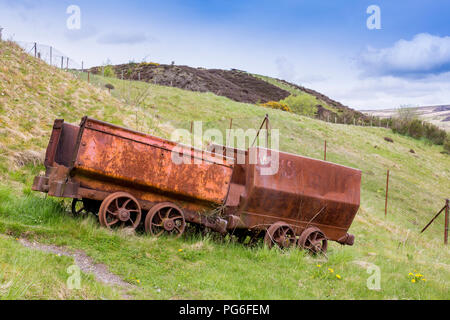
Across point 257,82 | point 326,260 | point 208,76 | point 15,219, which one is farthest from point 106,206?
point 257,82

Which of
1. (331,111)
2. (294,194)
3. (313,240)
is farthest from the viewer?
(331,111)

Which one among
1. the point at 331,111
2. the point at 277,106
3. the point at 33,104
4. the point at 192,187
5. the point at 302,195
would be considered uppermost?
the point at 331,111

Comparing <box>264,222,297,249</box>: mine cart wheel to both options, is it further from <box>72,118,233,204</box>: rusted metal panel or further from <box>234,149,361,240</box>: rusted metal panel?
<box>72,118,233,204</box>: rusted metal panel

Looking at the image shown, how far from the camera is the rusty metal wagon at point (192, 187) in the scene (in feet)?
19.3

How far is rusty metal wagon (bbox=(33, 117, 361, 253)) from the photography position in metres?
5.87

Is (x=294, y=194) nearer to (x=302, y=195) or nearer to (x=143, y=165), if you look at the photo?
(x=302, y=195)

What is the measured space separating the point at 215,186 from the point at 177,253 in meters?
1.63

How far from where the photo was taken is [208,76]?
201ft

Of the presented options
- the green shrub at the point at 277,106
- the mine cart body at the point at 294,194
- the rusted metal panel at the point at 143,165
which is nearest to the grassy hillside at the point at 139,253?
the mine cart body at the point at 294,194

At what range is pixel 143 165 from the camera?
6.11 m

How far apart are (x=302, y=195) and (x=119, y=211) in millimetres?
3420

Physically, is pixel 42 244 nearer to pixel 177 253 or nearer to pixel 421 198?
pixel 177 253

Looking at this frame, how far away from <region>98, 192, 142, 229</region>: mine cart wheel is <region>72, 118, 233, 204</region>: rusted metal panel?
10.3 inches

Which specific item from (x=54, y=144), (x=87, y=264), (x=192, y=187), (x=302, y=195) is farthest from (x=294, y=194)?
(x=54, y=144)
